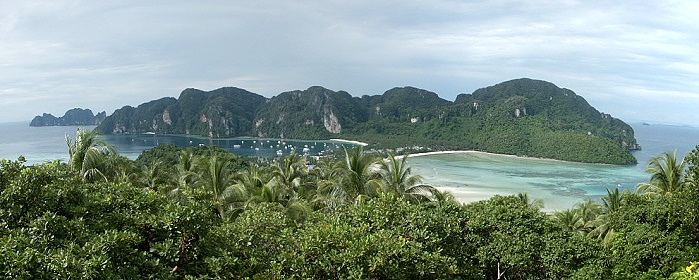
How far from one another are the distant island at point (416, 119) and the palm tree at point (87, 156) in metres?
83.3

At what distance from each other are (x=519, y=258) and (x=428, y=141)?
332ft

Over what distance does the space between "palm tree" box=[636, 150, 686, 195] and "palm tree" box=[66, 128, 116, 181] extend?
1938cm

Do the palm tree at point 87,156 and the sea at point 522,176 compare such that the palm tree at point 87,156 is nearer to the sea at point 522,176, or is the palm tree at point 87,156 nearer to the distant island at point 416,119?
the sea at point 522,176

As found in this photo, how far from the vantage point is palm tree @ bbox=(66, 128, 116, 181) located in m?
11.3

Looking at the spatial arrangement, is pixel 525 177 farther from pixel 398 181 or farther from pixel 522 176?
pixel 398 181

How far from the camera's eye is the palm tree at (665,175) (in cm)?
1628

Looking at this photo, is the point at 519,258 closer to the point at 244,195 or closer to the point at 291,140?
the point at 244,195

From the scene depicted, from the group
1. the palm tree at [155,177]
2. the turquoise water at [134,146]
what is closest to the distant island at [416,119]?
the turquoise water at [134,146]

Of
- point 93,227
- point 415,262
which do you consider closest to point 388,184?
point 415,262

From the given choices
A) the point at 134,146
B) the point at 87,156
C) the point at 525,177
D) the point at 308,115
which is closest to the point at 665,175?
the point at 87,156

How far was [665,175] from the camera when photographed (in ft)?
54.9

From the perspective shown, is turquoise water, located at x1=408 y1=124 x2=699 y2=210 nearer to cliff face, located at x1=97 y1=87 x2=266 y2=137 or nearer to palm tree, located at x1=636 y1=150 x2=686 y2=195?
palm tree, located at x1=636 y1=150 x2=686 y2=195

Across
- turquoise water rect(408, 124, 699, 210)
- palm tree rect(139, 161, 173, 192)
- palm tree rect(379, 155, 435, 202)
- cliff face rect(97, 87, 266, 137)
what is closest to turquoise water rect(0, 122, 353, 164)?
cliff face rect(97, 87, 266, 137)

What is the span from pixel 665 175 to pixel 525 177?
44052 millimetres
